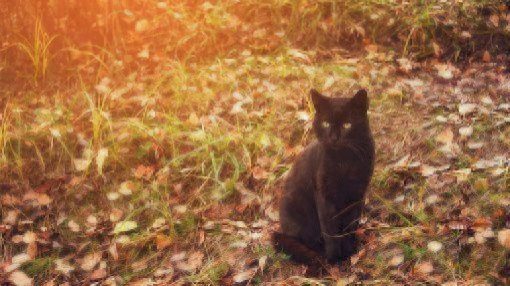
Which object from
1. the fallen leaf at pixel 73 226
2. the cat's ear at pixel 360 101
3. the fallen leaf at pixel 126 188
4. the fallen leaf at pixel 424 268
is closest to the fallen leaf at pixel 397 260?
the fallen leaf at pixel 424 268

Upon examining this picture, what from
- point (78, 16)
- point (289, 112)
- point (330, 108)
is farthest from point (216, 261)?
point (78, 16)

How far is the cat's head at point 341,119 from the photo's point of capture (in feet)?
10.8

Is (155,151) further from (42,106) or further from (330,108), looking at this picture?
(330,108)

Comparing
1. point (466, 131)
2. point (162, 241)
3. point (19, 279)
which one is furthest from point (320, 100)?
point (19, 279)

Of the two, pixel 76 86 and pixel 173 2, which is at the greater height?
pixel 173 2

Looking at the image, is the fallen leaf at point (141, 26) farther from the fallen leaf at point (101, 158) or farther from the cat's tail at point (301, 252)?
the cat's tail at point (301, 252)

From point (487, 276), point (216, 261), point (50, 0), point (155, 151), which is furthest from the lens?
point (50, 0)

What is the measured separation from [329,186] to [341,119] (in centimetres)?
44

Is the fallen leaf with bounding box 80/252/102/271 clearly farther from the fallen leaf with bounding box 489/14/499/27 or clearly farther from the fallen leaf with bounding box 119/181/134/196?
the fallen leaf with bounding box 489/14/499/27

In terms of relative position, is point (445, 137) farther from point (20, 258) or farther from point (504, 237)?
point (20, 258)

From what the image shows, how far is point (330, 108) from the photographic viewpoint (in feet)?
11.0

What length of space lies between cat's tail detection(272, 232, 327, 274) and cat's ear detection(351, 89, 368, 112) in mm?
1009

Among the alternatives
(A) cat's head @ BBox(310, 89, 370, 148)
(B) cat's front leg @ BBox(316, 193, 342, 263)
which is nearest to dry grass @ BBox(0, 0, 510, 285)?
(B) cat's front leg @ BBox(316, 193, 342, 263)

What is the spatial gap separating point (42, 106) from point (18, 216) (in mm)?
1506
